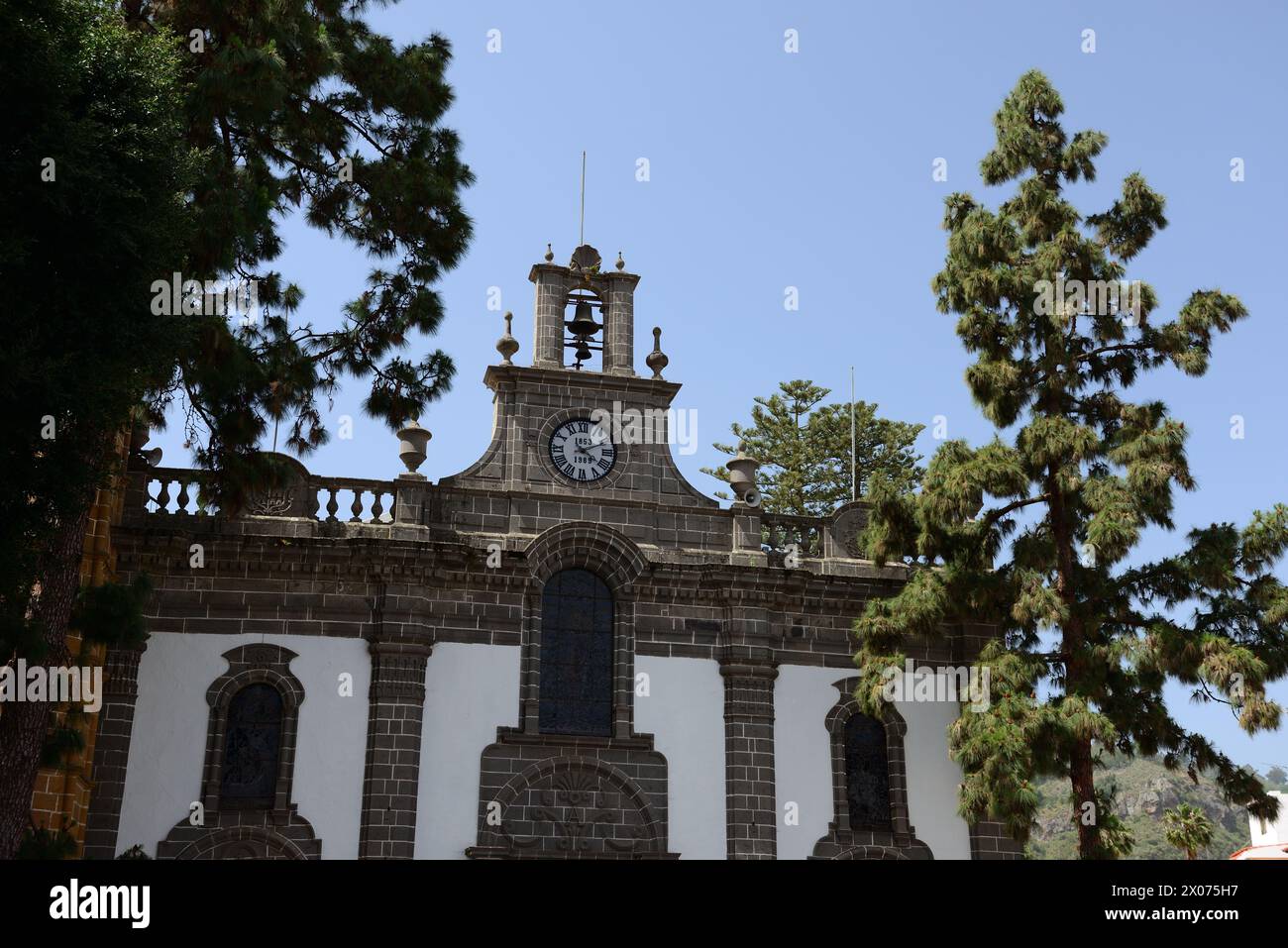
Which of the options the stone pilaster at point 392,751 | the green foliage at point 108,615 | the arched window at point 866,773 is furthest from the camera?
the arched window at point 866,773

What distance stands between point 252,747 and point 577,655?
4.97m

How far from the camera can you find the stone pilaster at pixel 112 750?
1791 cm

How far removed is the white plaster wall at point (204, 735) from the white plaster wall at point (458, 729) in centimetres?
96

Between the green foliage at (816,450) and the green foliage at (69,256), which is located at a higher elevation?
the green foliage at (816,450)

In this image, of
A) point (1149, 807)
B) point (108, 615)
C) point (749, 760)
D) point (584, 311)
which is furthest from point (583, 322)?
point (1149, 807)

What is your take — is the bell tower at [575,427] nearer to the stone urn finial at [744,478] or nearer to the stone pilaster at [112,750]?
the stone urn finial at [744,478]

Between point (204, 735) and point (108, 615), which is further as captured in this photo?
point (204, 735)

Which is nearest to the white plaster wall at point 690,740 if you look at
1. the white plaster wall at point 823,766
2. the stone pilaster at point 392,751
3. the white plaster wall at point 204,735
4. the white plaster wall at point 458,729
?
the white plaster wall at point 823,766

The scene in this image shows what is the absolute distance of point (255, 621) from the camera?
1947 centimetres

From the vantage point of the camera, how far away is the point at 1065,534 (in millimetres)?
19859

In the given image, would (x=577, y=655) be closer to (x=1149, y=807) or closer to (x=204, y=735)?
(x=204, y=735)
